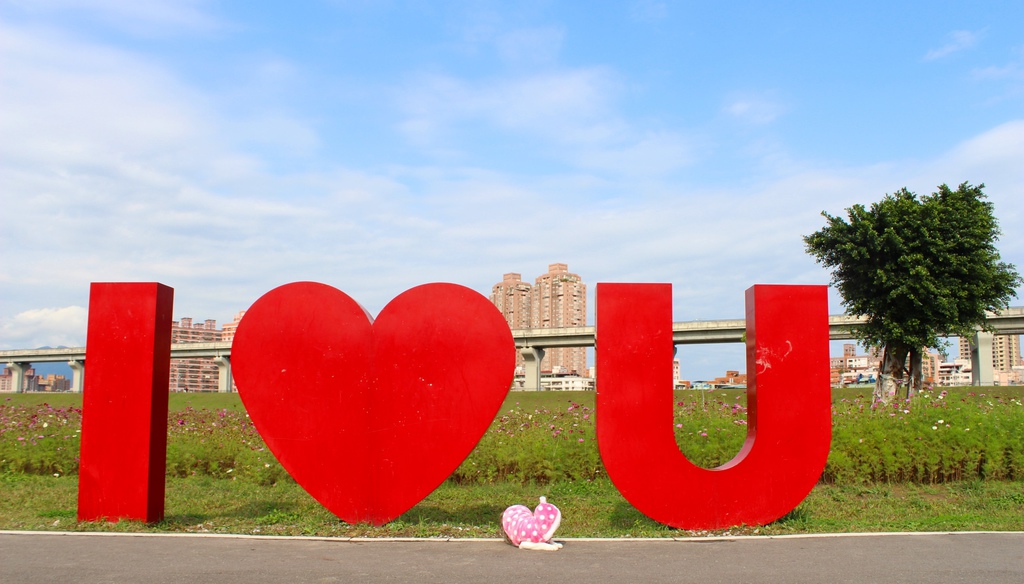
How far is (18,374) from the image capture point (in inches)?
2486

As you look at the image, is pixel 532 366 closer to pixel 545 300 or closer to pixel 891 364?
pixel 891 364

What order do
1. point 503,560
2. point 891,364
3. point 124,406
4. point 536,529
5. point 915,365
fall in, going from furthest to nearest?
point 915,365, point 891,364, point 124,406, point 536,529, point 503,560

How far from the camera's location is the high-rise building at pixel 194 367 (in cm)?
10412

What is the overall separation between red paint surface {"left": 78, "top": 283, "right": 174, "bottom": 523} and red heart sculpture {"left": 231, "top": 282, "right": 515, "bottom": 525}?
37.8 inches

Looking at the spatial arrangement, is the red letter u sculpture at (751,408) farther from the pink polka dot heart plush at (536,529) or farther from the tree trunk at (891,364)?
the tree trunk at (891,364)

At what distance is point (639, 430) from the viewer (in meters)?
7.44

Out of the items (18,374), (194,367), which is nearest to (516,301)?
(18,374)

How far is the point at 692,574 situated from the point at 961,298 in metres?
20.8

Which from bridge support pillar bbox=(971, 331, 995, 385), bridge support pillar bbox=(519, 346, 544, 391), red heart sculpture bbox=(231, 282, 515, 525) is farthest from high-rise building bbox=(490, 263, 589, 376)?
red heart sculpture bbox=(231, 282, 515, 525)

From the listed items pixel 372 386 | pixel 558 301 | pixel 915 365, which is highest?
pixel 558 301

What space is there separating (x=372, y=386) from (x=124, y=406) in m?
2.57

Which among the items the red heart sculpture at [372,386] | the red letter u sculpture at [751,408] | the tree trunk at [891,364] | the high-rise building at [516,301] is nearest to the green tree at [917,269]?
the tree trunk at [891,364]

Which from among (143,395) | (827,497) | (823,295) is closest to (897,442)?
(827,497)

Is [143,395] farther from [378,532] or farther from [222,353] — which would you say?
[222,353]
